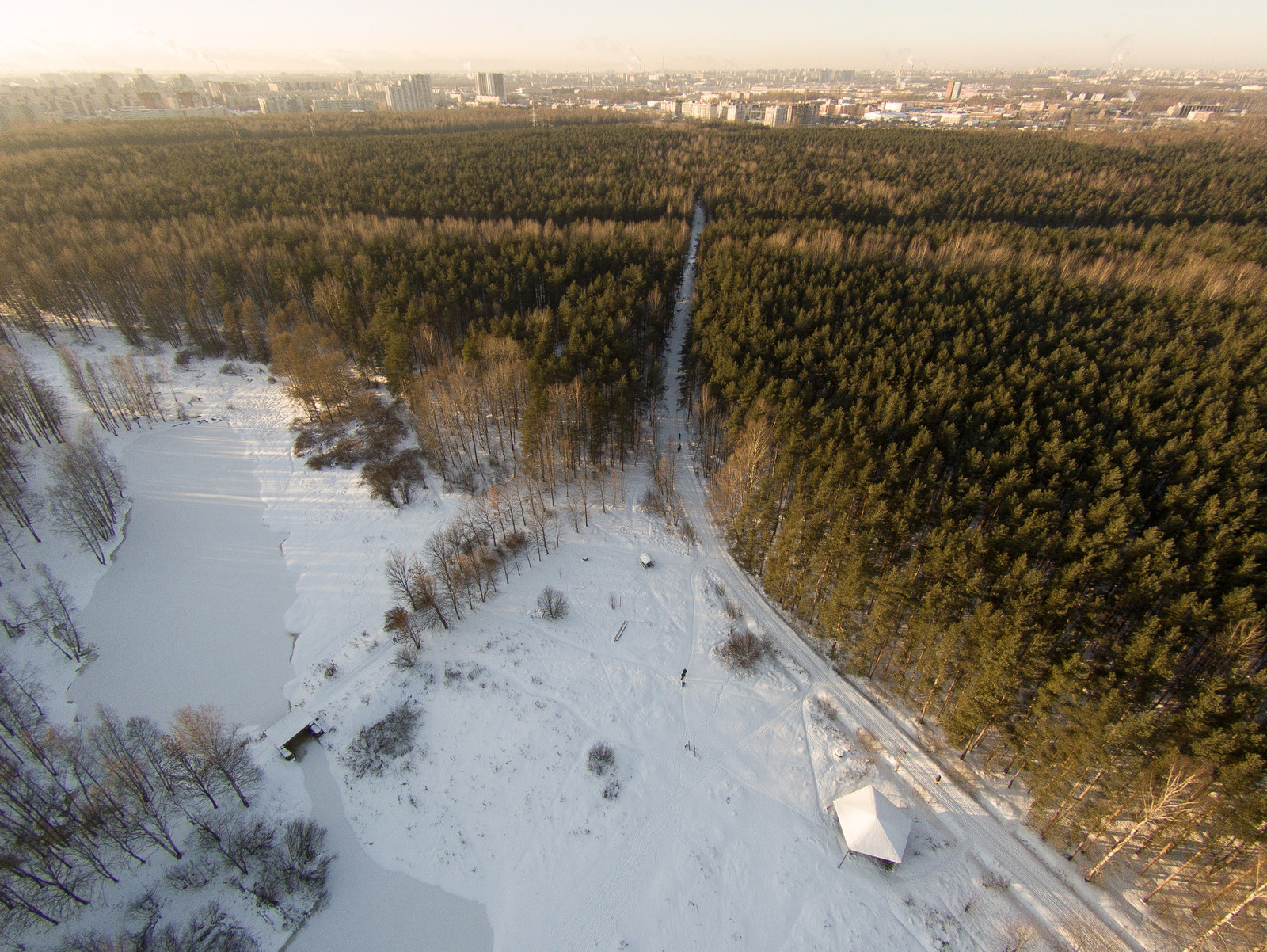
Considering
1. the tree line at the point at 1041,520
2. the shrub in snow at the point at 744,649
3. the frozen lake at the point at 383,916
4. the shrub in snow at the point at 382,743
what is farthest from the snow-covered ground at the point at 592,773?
the tree line at the point at 1041,520

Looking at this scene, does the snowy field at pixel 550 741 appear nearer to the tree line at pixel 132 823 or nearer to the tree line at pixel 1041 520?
the tree line at pixel 132 823

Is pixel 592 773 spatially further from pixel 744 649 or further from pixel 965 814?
pixel 965 814

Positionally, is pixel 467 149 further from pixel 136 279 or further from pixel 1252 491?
pixel 1252 491

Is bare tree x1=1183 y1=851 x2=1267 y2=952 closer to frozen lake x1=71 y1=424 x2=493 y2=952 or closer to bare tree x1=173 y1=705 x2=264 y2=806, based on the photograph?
frozen lake x1=71 y1=424 x2=493 y2=952

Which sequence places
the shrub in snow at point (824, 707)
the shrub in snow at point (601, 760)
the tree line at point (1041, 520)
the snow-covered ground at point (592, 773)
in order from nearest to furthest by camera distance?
the tree line at point (1041, 520) < the snow-covered ground at point (592, 773) < the shrub in snow at point (601, 760) < the shrub in snow at point (824, 707)

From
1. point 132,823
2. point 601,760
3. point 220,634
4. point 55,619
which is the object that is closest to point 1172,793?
point 601,760

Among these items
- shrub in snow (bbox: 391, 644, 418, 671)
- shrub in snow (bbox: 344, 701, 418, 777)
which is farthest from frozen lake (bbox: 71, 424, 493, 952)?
shrub in snow (bbox: 391, 644, 418, 671)
